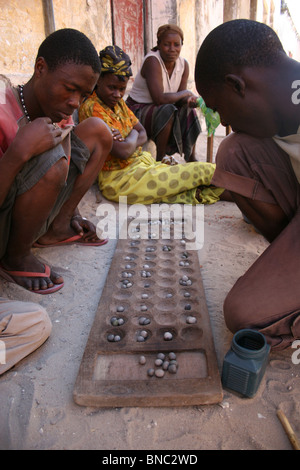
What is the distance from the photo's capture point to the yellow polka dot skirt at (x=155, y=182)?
326 centimetres

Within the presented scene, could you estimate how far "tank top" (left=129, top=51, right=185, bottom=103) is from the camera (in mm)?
4078

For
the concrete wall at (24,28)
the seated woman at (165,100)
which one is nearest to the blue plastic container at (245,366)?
the concrete wall at (24,28)

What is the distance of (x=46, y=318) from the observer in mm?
1597

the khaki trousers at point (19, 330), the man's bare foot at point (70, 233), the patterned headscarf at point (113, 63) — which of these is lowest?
the man's bare foot at point (70, 233)

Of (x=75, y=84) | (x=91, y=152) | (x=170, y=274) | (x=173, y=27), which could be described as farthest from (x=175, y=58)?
(x=170, y=274)

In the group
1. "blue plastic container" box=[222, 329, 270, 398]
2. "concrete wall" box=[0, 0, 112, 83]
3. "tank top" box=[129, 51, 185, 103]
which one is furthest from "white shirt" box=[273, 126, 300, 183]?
"tank top" box=[129, 51, 185, 103]

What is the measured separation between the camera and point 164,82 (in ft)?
13.6

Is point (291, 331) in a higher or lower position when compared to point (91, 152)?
lower

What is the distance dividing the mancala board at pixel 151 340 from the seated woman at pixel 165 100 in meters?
2.10

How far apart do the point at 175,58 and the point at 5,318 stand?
12.1 feet

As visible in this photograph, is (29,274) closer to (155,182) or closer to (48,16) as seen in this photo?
(155,182)

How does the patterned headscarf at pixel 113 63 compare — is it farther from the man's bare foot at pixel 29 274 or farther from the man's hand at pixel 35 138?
the man's bare foot at pixel 29 274

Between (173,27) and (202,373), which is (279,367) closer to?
(202,373)

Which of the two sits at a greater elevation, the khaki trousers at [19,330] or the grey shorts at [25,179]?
the grey shorts at [25,179]
